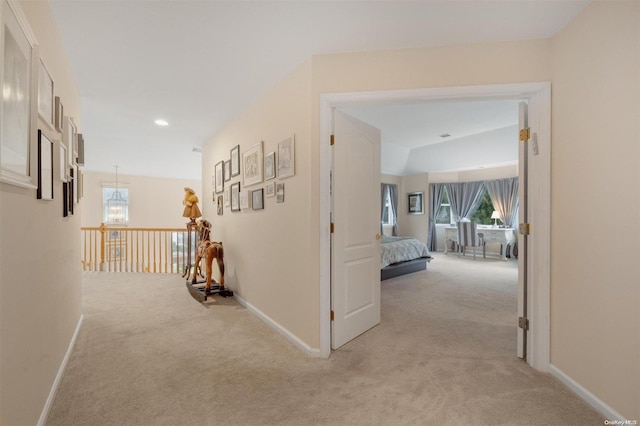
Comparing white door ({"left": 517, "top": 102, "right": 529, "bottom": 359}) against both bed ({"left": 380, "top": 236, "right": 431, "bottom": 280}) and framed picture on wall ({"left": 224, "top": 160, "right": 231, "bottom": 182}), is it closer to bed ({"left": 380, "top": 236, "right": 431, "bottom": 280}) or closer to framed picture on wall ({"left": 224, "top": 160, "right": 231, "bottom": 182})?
bed ({"left": 380, "top": 236, "right": 431, "bottom": 280})

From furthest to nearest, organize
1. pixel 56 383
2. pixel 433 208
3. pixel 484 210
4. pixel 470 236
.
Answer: pixel 433 208
pixel 484 210
pixel 470 236
pixel 56 383

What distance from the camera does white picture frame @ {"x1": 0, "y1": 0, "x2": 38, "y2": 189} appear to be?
3.46 feet

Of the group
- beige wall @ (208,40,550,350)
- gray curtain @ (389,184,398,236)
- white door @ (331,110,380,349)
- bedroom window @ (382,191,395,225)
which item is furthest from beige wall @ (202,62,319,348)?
gray curtain @ (389,184,398,236)

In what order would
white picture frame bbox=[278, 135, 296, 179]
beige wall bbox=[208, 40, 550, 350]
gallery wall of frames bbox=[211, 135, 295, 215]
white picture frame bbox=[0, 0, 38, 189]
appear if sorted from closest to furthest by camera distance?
white picture frame bbox=[0, 0, 38, 189], beige wall bbox=[208, 40, 550, 350], white picture frame bbox=[278, 135, 296, 179], gallery wall of frames bbox=[211, 135, 295, 215]

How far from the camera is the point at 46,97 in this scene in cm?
166

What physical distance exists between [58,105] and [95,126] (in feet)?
9.40

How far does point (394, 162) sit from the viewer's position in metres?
7.49

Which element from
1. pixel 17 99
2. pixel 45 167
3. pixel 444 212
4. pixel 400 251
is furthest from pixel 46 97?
pixel 444 212

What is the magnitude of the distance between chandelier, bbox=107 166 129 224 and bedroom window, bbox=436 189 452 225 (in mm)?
9846

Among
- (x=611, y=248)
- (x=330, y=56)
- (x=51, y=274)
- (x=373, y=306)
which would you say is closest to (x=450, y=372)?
(x=373, y=306)

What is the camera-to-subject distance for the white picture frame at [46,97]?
1541 millimetres

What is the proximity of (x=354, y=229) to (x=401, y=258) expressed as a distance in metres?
3.10

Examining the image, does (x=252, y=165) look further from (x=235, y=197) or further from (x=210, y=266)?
(x=210, y=266)

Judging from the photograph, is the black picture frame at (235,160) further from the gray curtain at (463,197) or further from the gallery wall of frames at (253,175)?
the gray curtain at (463,197)
